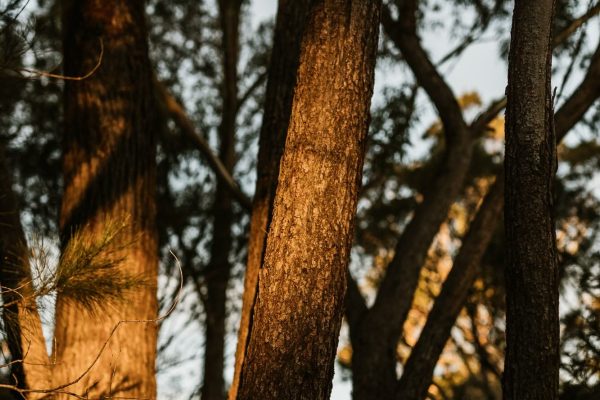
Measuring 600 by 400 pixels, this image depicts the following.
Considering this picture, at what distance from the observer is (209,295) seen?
777cm

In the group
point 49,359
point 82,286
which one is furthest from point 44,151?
point 82,286

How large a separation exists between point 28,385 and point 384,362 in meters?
2.31

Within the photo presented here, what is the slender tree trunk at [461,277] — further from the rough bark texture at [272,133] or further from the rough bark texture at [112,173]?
the rough bark texture at [112,173]

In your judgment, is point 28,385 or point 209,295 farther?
point 209,295

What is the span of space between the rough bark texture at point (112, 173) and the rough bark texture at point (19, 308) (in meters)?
0.17

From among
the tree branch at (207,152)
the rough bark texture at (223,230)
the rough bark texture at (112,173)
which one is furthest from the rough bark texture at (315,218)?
the rough bark texture at (223,230)

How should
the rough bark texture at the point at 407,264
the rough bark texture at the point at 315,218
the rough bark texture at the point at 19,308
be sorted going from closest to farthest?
the rough bark texture at the point at 315,218, the rough bark texture at the point at 19,308, the rough bark texture at the point at 407,264

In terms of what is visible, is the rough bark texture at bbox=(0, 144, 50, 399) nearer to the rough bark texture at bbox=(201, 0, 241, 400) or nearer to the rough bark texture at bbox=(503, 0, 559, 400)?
the rough bark texture at bbox=(503, 0, 559, 400)

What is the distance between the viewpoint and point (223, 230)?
796cm

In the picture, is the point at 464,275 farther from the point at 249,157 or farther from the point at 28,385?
the point at 249,157

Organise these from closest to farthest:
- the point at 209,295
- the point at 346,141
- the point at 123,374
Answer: the point at 346,141
the point at 123,374
the point at 209,295

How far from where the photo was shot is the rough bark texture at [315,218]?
93.7 inches

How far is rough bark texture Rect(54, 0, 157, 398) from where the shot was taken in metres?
3.44

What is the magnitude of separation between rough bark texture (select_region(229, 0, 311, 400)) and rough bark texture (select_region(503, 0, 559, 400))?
126cm
